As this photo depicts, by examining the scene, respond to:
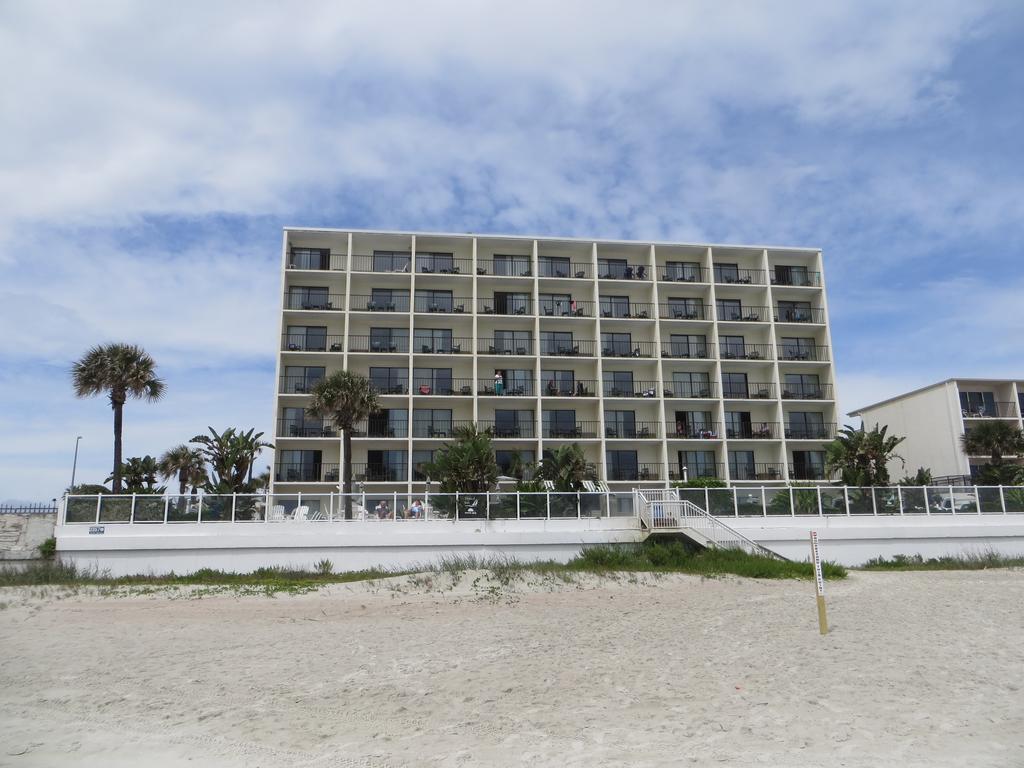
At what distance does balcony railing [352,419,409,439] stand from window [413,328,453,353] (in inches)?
184

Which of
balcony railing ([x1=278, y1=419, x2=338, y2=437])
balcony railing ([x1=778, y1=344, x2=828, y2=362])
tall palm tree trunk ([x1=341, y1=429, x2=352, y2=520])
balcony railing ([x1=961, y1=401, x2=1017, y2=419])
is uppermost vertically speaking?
balcony railing ([x1=778, y1=344, x2=828, y2=362])

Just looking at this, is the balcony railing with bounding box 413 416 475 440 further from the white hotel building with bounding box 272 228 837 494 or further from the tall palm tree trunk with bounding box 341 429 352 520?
the tall palm tree trunk with bounding box 341 429 352 520

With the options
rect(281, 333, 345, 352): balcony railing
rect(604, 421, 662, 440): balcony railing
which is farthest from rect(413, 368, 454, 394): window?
rect(604, 421, 662, 440): balcony railing

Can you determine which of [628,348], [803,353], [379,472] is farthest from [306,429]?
[803,353]

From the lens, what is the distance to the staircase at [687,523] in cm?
2567

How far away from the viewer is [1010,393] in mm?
50219

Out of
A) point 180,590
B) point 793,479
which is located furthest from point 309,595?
point 793,479

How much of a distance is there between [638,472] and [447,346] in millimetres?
13433

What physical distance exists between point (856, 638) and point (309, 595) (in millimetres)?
13633

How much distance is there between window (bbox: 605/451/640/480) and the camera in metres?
45.8

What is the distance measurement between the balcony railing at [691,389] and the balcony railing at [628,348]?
91.1 inches

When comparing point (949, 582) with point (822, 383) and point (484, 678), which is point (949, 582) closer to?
point (484, 678)

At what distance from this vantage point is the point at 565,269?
160 feet

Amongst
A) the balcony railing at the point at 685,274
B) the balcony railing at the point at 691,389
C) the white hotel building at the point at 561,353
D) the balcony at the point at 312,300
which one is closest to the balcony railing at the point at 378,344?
the white hotel building at the point at 561,353
